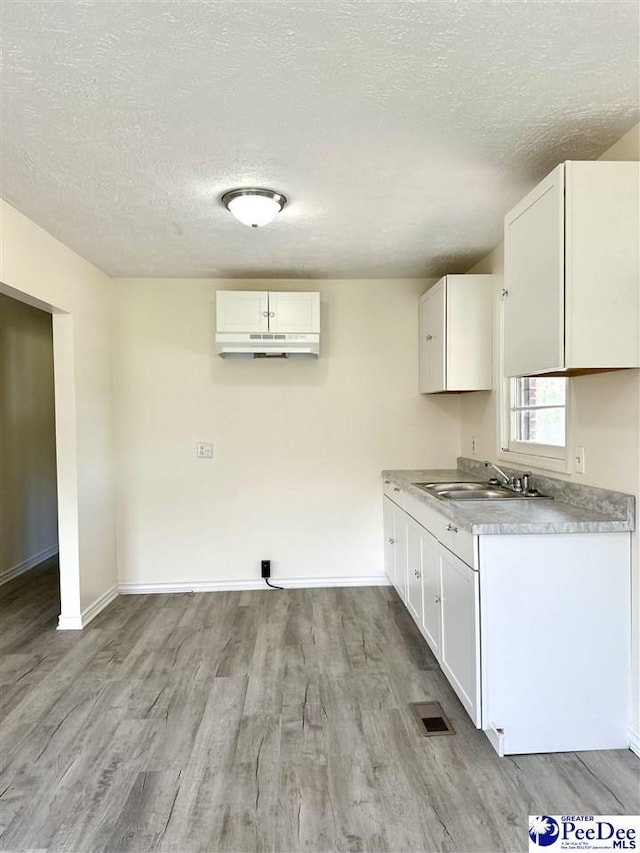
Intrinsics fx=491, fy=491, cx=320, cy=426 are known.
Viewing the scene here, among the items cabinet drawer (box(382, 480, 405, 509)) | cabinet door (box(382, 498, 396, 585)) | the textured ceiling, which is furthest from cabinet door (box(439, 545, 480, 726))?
the textured ceiling

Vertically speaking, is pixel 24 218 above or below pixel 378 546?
above

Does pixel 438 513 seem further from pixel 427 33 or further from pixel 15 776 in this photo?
pixel 15 776

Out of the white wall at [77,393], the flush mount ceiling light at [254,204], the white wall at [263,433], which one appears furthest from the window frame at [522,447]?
the white wall at [77,393]

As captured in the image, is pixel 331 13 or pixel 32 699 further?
pixel 32 699

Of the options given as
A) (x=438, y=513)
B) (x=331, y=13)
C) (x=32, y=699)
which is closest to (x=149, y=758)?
(x=32, y=699)

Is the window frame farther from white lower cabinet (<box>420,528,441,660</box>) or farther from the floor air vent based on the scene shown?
the floor air vent

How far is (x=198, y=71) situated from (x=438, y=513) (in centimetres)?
206

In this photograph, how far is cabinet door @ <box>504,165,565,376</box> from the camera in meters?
1.86

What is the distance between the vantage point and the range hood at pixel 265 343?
3584mm

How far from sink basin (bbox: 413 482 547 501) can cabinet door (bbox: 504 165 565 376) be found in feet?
2.41

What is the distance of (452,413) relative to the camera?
13.3 ft

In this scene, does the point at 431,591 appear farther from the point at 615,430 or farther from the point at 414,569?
the point at 615,430

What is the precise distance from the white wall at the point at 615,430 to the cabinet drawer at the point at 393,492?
1076mm

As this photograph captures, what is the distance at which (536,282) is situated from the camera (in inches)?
79.8
